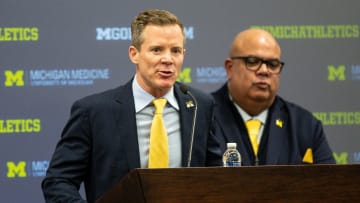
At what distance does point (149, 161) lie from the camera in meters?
3.36

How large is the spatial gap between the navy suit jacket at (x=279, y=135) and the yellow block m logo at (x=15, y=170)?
1.28 metres

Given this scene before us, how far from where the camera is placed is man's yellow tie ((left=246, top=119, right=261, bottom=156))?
4488 mm

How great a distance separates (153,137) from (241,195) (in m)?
0.90

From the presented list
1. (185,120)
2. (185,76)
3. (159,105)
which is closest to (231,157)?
(185,120)

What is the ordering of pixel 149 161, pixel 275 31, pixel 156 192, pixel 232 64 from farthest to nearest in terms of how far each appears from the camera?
pixel 275 31
pixel 232 64
pixel 149 161
pixel 156 192

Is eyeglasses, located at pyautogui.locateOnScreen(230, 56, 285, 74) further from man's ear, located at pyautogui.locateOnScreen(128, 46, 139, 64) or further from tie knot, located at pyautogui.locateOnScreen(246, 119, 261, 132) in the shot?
man's ear, located at pyautogui.locateOnScreen(128, 46, 139, 64)

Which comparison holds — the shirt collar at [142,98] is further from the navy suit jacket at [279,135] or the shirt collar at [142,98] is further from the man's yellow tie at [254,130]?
the man's yellow tie at [254,130]

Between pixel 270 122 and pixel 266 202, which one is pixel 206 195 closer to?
pixel 266 202

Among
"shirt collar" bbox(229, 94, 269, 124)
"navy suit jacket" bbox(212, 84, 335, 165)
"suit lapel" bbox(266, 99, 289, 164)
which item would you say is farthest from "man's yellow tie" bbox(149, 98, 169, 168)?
"shirt collar" bbox(229, 94, 269, 124)

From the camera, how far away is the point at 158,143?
3365 mm

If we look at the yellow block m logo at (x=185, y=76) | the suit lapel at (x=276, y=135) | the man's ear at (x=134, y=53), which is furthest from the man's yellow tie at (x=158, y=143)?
the yellow block m logo at (x=185, y=76)

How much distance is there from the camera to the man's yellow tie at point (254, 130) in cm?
449

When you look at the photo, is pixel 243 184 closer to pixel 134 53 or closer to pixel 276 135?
pixel 134 53

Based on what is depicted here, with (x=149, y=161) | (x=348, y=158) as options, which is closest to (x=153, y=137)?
(x=149, y=161)
